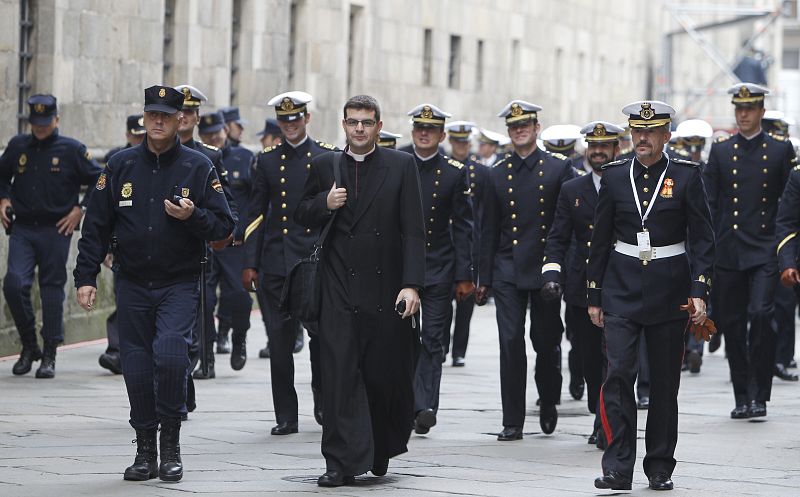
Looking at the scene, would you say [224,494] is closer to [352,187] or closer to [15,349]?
[352,187]

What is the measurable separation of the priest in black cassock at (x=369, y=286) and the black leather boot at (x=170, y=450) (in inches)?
28.6

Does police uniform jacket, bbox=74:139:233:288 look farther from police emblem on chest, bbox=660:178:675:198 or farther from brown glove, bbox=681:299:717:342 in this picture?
brown glove, bbox=681:299:717:342

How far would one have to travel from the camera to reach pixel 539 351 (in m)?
12.2

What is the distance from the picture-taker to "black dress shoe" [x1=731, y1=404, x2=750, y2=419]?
42.6 ft

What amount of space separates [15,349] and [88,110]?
12.0 ft

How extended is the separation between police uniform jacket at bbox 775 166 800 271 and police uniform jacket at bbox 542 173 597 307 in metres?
1.20

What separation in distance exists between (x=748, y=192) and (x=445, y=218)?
2.43 meters

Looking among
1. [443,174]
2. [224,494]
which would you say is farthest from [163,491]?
[443,174]

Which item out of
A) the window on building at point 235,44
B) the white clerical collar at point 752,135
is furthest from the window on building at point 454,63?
the white clerical collar at point 752,135

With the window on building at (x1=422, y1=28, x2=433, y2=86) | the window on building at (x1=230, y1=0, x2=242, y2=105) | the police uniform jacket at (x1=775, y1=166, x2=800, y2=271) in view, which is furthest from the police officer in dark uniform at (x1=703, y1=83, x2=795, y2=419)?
the window on building at (x1=422, y1=28, x2=433, y2=86)

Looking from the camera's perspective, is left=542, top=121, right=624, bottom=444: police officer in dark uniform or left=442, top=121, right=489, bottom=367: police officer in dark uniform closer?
left=542, top=121, right=624, bottom=444: police officer in dark uniform

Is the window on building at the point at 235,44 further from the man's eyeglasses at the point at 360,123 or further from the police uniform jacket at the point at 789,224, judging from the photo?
the man's eyeglasses at the point at 360,123

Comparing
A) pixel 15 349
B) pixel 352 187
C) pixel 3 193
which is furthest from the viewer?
pixel 15 349

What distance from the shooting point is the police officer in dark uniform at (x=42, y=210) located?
1462 cm
